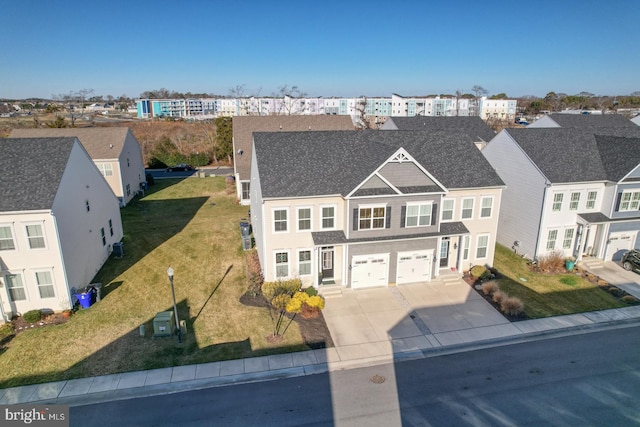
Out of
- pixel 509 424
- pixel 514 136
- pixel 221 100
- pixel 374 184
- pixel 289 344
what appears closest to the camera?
pixel 509 424

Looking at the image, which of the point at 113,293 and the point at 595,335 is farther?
the point at 113,293

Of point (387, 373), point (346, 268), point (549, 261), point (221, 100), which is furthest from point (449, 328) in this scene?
point (221, 100)

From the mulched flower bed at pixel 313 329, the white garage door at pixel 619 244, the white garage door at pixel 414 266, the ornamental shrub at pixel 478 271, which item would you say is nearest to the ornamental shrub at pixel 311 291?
the mulched flower bed at pixel 313 329

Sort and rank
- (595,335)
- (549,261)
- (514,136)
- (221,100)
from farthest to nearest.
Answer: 1. (221,100)
2. (514,136)
3. (549,261)
4. (595,335)

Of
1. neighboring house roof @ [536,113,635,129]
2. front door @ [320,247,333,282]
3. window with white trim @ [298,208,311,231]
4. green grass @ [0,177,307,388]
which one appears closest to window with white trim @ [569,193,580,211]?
front door @ [320,247,333,282]

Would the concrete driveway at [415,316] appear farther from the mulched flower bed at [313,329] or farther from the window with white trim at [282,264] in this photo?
the window with white trim at [282,264]

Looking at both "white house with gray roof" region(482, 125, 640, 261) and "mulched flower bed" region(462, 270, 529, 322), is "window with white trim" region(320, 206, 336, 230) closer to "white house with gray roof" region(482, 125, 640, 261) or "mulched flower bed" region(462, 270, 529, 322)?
"mulched flower bed" region(462, 270, 529, 322)

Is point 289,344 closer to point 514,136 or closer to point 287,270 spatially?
point 287,270
